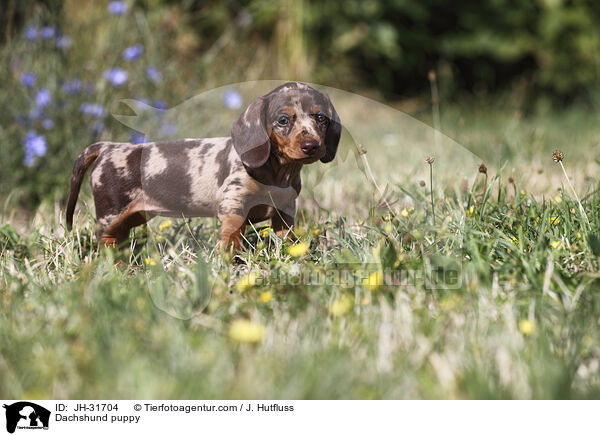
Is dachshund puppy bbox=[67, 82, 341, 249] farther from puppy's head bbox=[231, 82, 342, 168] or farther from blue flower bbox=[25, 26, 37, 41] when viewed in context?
blue flower bbox=[25, 26, 37, 41]

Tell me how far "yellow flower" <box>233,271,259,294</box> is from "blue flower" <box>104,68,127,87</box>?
2042mm

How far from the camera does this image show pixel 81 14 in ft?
15.8

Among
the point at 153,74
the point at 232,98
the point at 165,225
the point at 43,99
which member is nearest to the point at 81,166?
the point at 165,225

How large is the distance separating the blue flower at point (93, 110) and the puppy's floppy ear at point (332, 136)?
6.37ft

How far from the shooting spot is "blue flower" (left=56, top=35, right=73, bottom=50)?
3602 millimetres

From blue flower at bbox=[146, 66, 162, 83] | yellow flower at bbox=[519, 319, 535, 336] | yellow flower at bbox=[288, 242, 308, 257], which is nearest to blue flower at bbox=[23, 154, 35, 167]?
blue flower at bbox=[146, 66, 162, 83]

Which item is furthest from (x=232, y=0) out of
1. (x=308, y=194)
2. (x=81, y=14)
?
(x=308, y=194)

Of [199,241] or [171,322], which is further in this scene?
[199,241]

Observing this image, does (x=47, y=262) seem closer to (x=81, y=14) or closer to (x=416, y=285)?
(x=416, y=285)

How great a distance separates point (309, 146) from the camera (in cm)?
179

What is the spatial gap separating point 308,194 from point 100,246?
1048 millimetres
